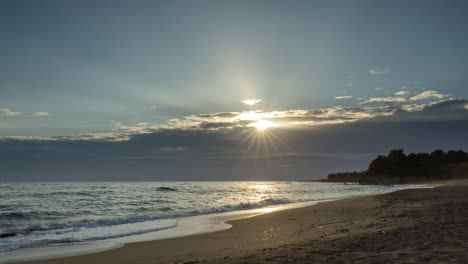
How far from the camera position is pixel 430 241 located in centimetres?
873

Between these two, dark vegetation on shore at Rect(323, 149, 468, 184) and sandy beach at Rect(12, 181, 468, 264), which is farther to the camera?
dark vegetation on shore at Rect(323, 149, 468, 184)

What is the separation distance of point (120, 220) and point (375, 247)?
54.7ft

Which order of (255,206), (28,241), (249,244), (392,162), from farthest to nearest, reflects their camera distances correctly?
1. (392,162)
2. (255,206)
3. (28,241)
4. (249,244)

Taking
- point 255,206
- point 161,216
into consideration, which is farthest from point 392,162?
point 161,216

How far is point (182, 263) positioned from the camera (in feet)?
29.3

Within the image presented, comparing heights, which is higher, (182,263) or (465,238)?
(465,238)

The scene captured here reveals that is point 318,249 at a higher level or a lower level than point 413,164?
lower

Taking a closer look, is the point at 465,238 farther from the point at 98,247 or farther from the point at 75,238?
the point at 75,238

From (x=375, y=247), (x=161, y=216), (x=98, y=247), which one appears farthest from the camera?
(x=161, y=216)

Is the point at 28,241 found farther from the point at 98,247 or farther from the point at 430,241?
the point at 430,241

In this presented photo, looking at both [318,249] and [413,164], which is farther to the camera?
[413,164]

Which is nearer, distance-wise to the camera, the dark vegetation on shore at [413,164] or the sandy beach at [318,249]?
the sandy beach at [318,249]

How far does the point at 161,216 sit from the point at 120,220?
3416 millimetres

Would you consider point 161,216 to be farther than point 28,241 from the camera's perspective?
Yes
